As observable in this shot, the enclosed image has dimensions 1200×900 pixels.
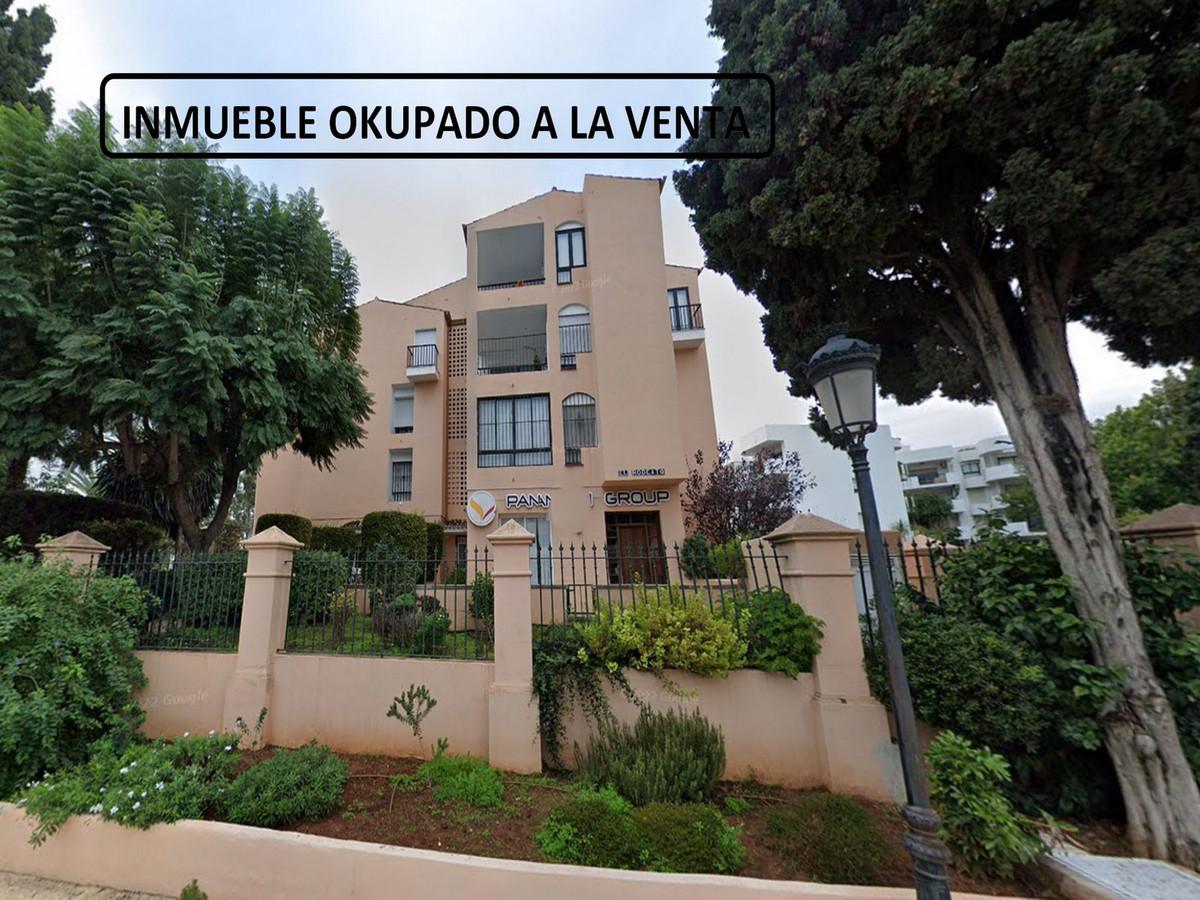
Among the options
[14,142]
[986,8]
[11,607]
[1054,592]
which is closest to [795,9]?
[986,8]

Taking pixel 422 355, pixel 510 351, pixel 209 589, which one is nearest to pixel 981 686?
pixel 209 589

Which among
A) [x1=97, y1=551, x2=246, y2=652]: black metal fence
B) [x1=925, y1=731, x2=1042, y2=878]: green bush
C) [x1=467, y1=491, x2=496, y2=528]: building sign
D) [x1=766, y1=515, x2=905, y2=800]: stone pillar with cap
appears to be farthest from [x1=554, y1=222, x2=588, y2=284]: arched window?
[x1=925, y1=731, x2=1042, y2=878]: green bush

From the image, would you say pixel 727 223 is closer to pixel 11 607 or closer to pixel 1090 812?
pixel 1090 812

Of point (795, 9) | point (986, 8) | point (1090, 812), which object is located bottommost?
point (1090, 812)

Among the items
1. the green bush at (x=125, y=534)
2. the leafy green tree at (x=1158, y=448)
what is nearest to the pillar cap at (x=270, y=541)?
the green bush at (x=125, y=534)

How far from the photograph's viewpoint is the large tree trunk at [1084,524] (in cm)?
377

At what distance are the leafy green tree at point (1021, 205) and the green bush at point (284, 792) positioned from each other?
6.76 metres

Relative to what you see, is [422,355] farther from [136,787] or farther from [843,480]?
[843,480]

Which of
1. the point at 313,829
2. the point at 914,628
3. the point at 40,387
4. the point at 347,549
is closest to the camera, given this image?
the point at 313,829

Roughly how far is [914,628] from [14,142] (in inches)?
571

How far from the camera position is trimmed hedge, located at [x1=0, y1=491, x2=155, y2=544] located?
27.6 feet

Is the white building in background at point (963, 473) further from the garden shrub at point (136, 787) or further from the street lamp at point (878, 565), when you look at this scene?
the garden shrub at point (136, 787)

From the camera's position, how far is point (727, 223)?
21.3ft

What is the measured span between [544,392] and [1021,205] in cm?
1184
